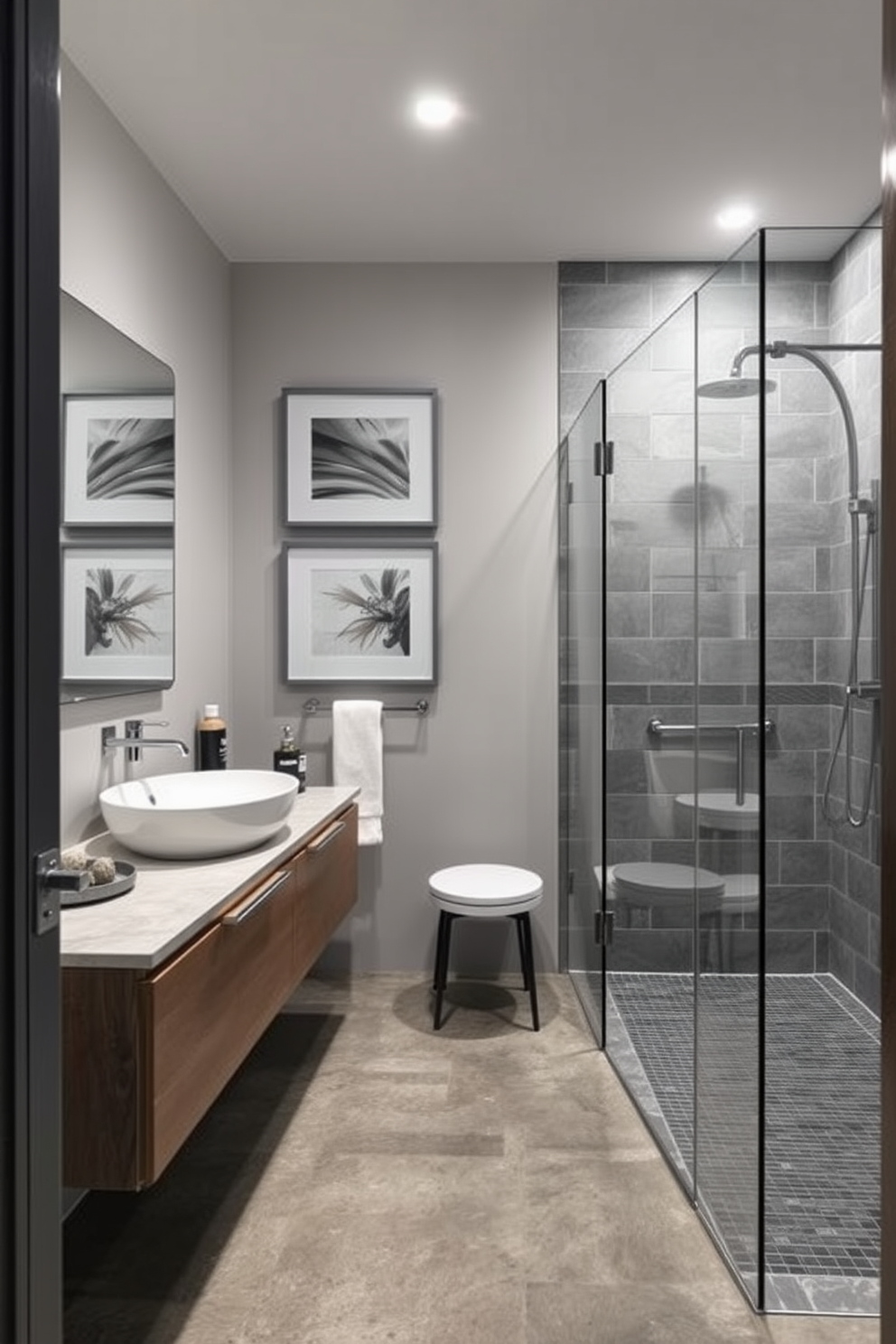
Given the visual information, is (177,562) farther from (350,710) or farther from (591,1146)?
(591,1146)

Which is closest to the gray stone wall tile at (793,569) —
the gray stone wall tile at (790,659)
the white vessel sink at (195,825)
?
the gray stone wall tile at (790,659)

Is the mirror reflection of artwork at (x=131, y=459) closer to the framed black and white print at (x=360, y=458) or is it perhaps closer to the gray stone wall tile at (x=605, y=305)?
the framed black and white print at (x=360, y=458)

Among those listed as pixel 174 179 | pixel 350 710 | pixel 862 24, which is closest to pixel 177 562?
pixel 350 710

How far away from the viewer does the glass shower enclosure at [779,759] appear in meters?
1.68

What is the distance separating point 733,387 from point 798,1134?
1.52m

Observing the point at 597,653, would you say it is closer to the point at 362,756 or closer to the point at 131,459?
the point at 362,756

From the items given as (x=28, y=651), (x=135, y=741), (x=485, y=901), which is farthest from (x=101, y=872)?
(x=485, y=901)

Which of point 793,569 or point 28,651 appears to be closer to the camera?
point 28,651

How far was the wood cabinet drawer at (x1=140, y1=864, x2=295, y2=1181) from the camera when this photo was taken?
56.3 inches

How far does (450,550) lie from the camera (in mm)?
3385

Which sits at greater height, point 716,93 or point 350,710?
point 716,93

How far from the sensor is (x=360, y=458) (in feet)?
11.0

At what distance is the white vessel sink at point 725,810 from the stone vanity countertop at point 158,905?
3.13 feet

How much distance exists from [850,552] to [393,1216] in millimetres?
1680
